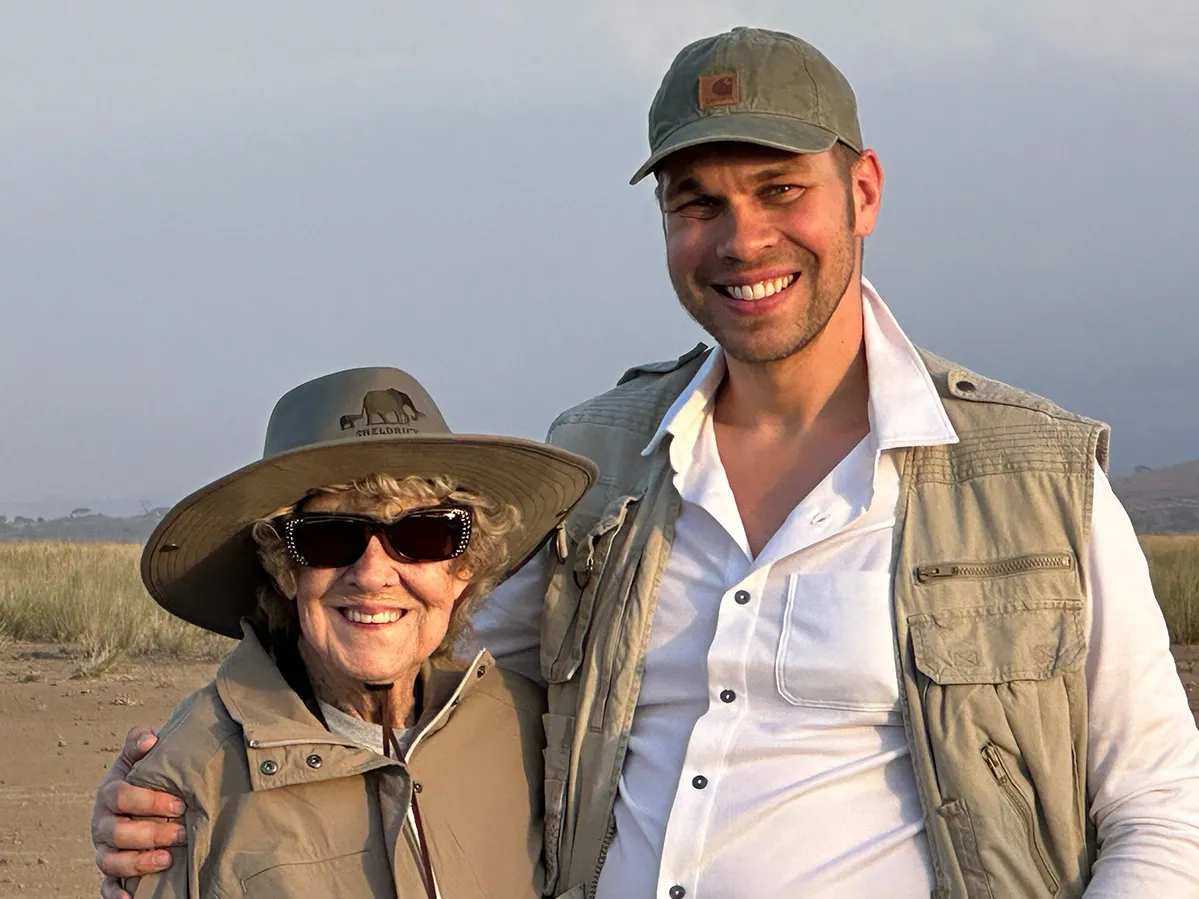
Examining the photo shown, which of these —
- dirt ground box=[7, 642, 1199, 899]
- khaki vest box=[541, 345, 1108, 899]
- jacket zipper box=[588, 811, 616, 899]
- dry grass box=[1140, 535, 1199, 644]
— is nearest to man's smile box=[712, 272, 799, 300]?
khaki vest box=[541, 345, 1108, 899]

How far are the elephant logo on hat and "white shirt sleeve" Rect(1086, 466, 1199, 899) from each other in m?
1.48

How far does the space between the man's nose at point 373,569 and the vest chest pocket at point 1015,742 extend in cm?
115

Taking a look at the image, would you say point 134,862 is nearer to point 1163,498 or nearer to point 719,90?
point 719,90

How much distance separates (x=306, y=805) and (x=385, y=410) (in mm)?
844

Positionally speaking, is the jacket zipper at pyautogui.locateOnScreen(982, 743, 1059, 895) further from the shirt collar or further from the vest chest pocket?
the shirt collar

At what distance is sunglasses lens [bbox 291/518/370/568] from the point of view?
3.11 m

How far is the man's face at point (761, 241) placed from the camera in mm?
3379

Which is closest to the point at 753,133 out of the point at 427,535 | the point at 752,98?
the point at 752,98

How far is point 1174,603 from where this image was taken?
13.5 metres

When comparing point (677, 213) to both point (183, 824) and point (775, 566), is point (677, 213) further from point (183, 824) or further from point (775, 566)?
point (183, 824)

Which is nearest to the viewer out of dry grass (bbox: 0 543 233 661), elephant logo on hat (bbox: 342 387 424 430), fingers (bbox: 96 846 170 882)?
fingers (bbox: 96 846 170 882)

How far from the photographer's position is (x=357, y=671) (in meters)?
3.10

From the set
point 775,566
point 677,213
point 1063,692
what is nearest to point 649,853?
point 775,566

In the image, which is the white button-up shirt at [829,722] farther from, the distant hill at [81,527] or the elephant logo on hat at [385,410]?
the distant hill at [81,527]
